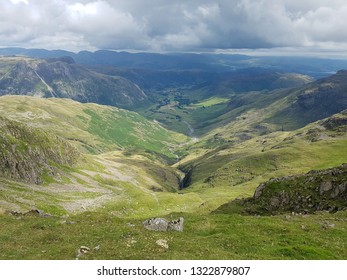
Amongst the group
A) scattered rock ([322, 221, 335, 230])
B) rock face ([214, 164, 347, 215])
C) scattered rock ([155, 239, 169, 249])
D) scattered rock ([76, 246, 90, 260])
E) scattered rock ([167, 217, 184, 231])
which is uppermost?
scattered rock ([76, 246, 90, 260])

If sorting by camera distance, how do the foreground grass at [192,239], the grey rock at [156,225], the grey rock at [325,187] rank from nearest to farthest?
the foreground grass at [192,239] < the grey rock at [156,225] < the grey rock at [325,187]

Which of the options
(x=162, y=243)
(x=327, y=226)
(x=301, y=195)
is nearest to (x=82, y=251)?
(x=162, y=243)

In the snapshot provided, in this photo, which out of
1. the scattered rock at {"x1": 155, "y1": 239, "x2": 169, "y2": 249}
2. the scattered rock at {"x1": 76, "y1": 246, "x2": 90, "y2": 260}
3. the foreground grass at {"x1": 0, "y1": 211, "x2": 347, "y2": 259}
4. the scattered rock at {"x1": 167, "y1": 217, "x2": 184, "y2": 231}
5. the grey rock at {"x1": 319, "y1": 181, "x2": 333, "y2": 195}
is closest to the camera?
the scattered rock at {"x1": 76, "y1": 246, "x2": 90, "y2": 260}

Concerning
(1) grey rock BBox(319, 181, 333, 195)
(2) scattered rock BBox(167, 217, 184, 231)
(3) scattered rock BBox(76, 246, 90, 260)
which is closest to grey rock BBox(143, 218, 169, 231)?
(2) scattered rock BBox(167, 217, 184, 231)

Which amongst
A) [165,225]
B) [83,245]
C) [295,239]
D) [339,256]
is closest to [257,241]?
[295,239]

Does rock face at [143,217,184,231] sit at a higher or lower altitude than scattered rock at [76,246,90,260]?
lower

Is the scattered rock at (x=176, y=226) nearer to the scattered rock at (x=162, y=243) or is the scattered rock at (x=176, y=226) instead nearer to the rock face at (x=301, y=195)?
the scattered rock at (x=162, y=243)

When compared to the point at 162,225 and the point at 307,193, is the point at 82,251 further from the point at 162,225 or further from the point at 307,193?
the point at 307,193

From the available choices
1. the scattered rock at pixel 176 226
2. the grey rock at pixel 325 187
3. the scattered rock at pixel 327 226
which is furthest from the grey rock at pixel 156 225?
the grey rock at pixel 325 187

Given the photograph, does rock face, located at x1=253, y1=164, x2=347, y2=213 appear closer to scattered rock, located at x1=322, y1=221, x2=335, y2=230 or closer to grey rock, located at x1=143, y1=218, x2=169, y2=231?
scattered rock, located at x1=322, y1=221, x2=335, y2=230

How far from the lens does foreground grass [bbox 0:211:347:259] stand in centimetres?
3388

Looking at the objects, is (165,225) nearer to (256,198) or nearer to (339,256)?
(339,256)

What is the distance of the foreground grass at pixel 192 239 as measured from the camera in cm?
3388

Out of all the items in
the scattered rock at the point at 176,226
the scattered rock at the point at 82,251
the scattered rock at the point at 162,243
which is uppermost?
the scattered rock at the point at 82,251
